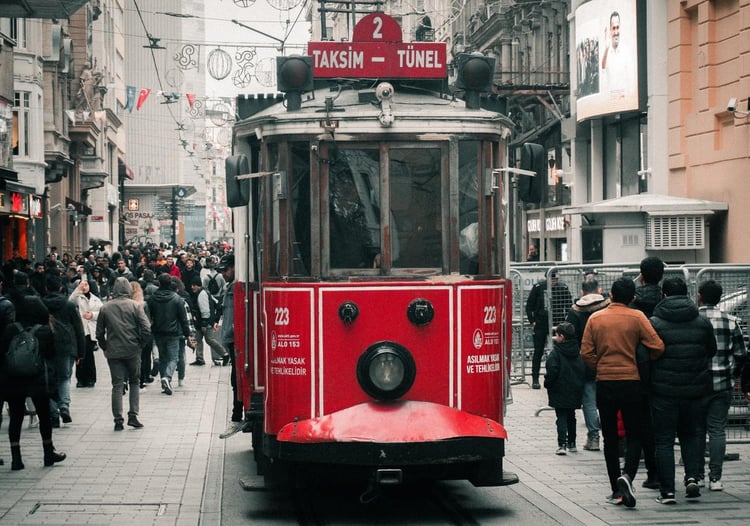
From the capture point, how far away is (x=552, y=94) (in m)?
38.1

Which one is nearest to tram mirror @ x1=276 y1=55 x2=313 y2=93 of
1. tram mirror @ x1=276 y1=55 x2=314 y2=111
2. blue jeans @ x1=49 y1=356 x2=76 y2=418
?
tram mirror @ x1=276 y1=55 x2=314 y2=111

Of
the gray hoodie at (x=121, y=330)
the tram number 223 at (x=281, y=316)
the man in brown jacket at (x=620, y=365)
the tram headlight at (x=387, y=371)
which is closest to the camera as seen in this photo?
the tram headlight at (x=387, y=371)

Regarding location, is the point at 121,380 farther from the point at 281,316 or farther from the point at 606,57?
the point at 606,57

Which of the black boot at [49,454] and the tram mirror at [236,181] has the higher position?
the tram mirror at [236,181]

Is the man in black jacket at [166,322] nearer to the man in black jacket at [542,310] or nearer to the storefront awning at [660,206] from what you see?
the man in black jacket at [542,310]

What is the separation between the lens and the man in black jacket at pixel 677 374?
32.6 ft

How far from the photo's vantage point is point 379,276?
Answer: 9289 mm

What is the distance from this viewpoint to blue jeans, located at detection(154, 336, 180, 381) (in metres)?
18.1

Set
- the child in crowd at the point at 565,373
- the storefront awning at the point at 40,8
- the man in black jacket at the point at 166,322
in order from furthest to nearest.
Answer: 1. the man in black jacket at the point at 166,322
2. the storefront awning at the point at 40,8
3. the child in crowd at the point at 565,373

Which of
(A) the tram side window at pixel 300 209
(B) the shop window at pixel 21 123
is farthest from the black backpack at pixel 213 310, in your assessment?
(B) the shop window at pixel 21 123

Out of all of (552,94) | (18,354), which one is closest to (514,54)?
(552,94)

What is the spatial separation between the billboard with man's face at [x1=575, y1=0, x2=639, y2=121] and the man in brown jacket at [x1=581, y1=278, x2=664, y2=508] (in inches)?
816

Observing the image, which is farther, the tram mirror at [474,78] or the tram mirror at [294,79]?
the tram mirror at [474,78]

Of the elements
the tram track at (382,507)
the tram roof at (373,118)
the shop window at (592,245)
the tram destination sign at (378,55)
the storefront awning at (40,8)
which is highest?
the storefront awning at (40,8)
